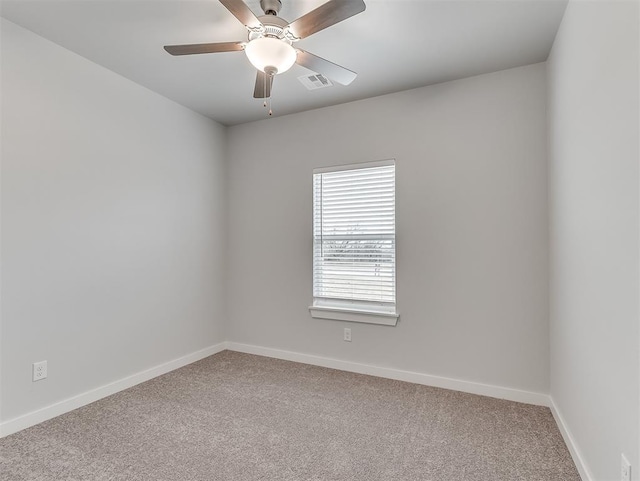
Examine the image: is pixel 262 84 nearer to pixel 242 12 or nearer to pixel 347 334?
pixel 242 12

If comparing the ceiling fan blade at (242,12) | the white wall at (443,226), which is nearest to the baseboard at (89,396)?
the white wall at (443,226)

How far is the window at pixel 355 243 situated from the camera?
3.28m

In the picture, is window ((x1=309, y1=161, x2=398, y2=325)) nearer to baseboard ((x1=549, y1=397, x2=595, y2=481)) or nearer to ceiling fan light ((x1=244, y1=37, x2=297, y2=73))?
baseboard ((x1=549, y1=397, x2=595, y2=481))

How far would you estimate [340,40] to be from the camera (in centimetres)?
241

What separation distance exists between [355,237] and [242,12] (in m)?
2.13

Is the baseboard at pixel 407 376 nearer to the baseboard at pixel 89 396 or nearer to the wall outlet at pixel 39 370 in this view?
the baseboard at pixel 89 396

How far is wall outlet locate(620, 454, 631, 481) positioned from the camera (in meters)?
1.28

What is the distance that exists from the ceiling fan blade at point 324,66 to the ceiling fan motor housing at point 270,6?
26 cm

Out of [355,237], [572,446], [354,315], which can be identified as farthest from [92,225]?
[572,446]

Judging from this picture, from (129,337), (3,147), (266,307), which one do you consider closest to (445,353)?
(266,307)

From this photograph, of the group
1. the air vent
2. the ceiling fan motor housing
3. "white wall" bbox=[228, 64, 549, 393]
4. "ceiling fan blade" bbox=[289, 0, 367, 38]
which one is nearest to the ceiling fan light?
"ceiling fan blade" bbox=[289, 0, 367, 38]

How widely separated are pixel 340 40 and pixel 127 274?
249 centimetres

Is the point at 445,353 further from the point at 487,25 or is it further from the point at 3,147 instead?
the point at 3,147

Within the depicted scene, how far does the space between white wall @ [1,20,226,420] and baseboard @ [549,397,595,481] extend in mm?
3172
